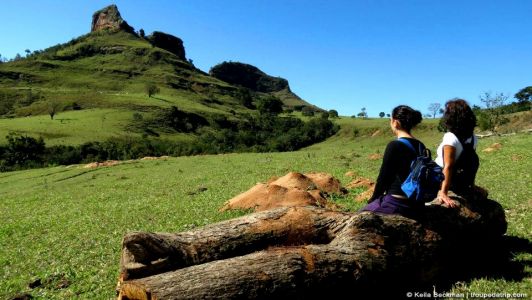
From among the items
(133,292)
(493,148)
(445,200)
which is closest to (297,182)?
(445,200)

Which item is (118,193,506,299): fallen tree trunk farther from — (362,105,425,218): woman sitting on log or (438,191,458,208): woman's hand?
(362,105,425,218): woman sitting on log

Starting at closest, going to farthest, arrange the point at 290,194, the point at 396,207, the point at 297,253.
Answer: the point at 297,253, the point at 396,207, the point at 290,194

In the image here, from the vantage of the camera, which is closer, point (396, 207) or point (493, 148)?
point (396, 207)

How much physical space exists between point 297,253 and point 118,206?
71.6ft

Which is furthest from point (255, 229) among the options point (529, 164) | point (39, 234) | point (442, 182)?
point (529, 164)

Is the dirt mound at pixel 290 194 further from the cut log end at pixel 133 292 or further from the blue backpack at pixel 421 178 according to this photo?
the cut log end at pixel 133 292

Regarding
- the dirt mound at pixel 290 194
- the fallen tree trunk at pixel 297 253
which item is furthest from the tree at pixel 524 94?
the fallen tree trunk at pixel 297 253

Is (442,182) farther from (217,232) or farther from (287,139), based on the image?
(287,139)

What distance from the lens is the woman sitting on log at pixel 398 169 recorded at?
30.7 feet

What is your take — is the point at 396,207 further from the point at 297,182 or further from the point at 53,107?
the point at 53,107

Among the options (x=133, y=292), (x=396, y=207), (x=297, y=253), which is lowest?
(x=133, y=292)

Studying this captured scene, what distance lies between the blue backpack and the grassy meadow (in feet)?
6.76

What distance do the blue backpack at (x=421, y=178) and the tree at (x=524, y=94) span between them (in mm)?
159665

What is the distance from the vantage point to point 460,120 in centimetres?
1010
